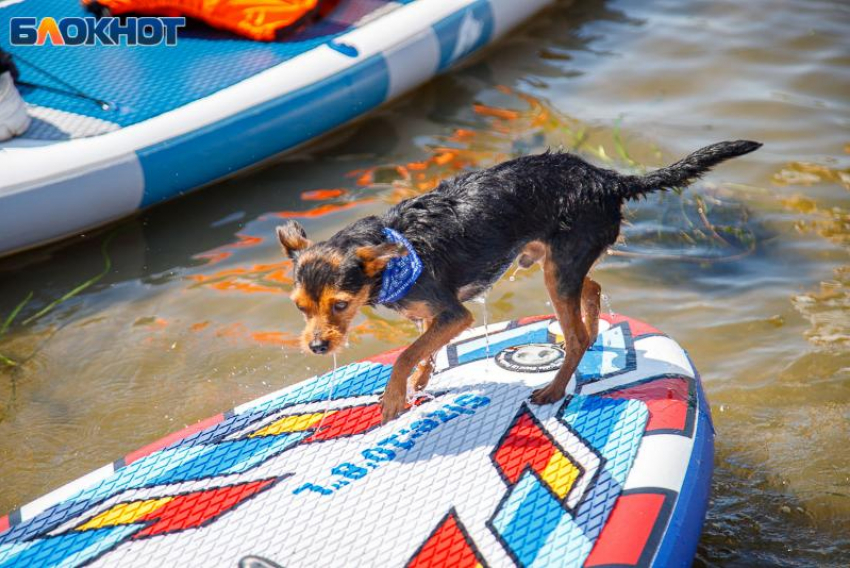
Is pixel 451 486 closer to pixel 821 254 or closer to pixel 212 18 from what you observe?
pixel 821 254

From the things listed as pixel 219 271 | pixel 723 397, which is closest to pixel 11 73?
pixel 219 271

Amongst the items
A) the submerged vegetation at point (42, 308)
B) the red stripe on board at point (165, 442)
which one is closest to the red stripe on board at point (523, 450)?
the red stripe on board at point (165, 442)

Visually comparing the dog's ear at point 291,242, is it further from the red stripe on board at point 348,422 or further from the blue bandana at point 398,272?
the red stripe on board at point 348,422

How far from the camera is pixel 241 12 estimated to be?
755cm

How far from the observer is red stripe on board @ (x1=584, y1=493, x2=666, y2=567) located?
3377 mm

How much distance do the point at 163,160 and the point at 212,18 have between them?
1.66 m

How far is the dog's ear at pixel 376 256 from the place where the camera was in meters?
3.60

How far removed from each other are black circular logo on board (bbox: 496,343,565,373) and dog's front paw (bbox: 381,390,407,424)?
0.72 m

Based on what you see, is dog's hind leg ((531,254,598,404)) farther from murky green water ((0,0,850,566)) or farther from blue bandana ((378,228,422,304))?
murky green water ((0,0,850,566))

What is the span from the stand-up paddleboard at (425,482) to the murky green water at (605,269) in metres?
0.72

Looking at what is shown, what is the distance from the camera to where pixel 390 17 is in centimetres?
773

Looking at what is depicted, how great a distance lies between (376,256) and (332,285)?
0.20 m

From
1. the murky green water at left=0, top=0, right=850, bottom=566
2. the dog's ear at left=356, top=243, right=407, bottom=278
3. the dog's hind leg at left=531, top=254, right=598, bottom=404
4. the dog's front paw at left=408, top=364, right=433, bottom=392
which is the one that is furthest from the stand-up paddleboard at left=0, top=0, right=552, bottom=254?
the dog's hind leg at left=531, top=254, right=598, bottom=404

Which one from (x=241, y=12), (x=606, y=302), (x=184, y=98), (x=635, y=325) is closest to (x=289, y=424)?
(x=635, y=325)
